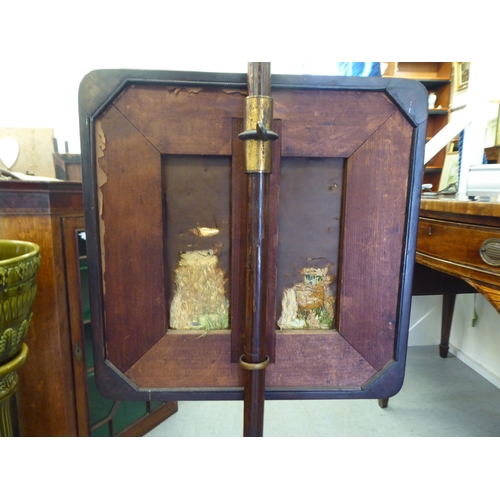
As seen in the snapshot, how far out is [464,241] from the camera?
783 mm

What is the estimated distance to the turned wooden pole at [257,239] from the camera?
1.47 feet

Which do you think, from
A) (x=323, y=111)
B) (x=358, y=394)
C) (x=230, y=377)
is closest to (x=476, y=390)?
(x=358, y=394)

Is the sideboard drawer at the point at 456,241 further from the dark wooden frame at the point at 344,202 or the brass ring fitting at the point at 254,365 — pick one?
the brass ring fitting at the point at 254,365

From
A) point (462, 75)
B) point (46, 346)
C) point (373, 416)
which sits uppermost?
point (462, 75)

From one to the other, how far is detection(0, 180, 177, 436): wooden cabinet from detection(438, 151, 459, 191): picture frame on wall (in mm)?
1619

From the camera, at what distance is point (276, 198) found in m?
0.51

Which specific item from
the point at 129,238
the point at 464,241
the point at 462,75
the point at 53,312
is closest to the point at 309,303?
the point at 129,238

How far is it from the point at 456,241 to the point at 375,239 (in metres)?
0.41

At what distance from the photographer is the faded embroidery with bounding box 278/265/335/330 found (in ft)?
1.81

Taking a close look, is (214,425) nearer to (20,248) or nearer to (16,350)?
(16,350)

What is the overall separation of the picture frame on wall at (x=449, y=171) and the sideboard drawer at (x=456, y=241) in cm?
88

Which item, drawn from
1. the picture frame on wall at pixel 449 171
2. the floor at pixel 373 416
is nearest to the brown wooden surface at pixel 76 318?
the floor at pixel 373 416

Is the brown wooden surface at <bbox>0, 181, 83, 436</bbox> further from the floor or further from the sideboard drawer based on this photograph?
the sideboard drawer

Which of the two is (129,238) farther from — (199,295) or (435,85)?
(435,85)
